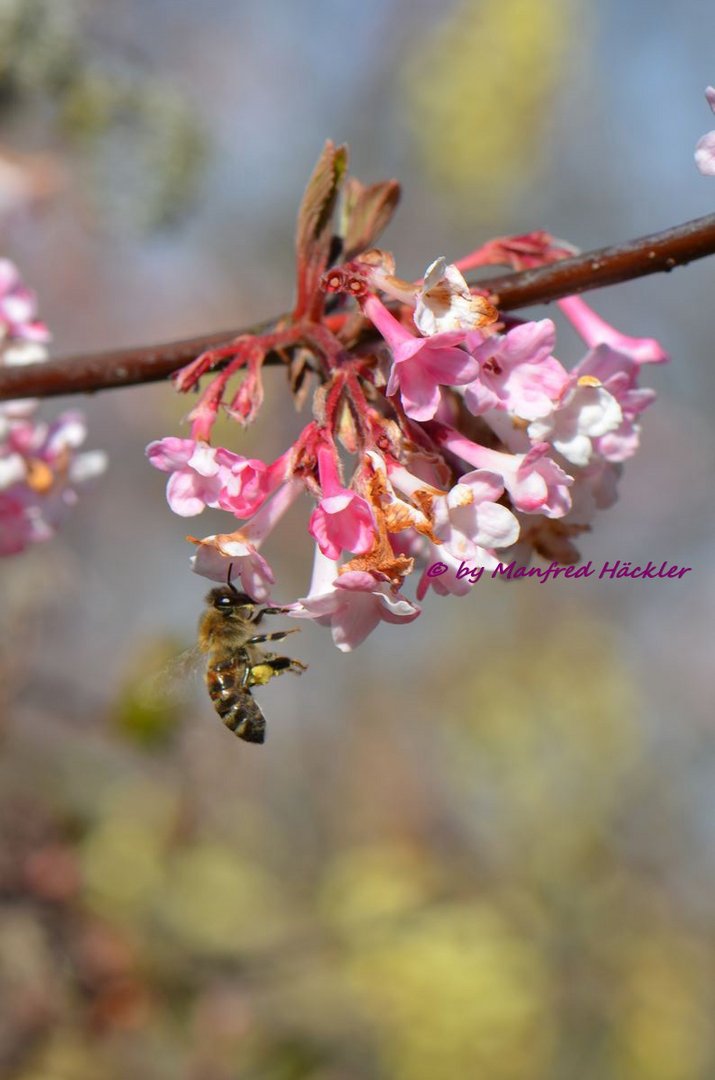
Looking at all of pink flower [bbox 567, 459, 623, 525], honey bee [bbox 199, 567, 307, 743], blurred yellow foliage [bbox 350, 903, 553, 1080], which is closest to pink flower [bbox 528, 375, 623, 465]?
pink flower [bbox 567, 459, 623, 525]

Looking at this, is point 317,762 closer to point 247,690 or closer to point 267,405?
point 267,405

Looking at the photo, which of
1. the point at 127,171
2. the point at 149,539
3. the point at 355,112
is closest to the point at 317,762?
the point at 149,539

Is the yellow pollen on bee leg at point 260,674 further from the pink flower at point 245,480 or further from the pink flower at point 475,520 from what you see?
the pink flower at point 475,520

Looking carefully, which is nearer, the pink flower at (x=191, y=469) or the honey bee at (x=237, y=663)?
the pink flower at (x=191, y=469)

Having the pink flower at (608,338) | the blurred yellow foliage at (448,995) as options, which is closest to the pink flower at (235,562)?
the pink flower at (608,338)

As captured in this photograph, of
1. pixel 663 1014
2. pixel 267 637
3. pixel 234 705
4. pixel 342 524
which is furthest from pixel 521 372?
pixel 663 1014

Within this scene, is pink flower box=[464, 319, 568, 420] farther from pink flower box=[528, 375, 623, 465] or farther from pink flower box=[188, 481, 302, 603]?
pink flower box=[188, 481, 302, 603]

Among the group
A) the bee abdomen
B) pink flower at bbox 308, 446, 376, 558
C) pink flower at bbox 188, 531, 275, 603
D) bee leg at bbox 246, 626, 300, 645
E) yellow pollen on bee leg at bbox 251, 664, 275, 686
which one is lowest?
the bee abdomen
